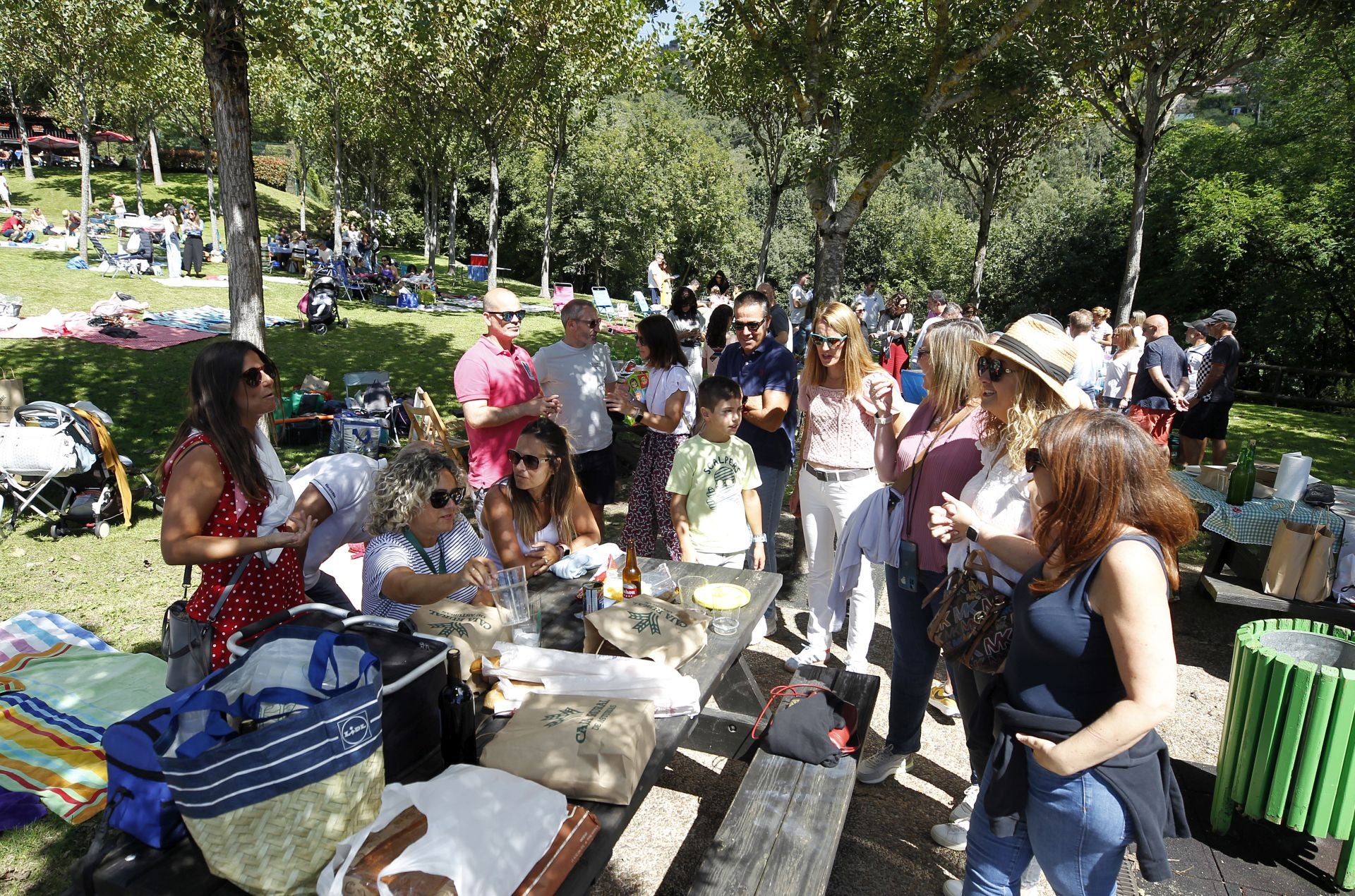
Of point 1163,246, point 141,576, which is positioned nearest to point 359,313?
point 141,576

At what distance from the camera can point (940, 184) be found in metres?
60.8

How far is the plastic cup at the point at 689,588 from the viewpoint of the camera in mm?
3146

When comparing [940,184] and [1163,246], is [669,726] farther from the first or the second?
[940,184]

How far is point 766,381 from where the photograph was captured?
465cm

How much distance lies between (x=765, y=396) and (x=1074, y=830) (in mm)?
2972

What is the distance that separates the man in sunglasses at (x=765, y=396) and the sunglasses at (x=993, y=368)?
1.87 metres

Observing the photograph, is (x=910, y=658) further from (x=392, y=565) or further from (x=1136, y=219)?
(x=1136, y=219)

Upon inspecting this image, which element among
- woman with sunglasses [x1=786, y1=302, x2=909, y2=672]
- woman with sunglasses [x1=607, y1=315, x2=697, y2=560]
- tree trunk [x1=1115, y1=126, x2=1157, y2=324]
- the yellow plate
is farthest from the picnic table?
tree trunk [x1=1115, y1=126, x2=1157, y2=324]

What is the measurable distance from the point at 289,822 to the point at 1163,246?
23.8m

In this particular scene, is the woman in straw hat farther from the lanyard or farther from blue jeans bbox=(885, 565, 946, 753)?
the lanyard

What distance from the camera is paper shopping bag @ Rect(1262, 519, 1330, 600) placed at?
14.7 ft

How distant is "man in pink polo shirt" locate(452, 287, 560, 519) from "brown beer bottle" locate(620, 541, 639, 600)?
1595 mm

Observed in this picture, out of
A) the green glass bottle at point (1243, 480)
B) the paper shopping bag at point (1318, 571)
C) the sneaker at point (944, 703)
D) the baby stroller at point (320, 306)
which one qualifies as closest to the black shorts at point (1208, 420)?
the green glass bottle at point (1243, 480)

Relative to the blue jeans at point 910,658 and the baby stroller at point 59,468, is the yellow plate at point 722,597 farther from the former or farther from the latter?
the baby stroller at point 59,468
